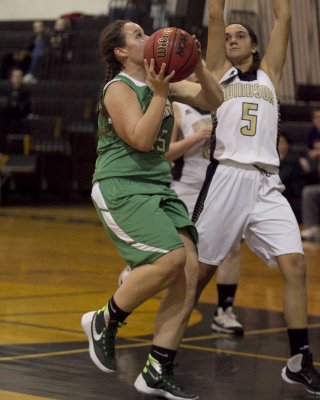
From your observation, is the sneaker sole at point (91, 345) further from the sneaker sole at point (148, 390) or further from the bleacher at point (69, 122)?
the bleacher at point (69, 122)

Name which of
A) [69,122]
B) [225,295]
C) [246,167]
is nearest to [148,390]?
[246,167]

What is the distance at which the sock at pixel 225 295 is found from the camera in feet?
24.3

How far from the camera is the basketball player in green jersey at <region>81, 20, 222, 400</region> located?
16.7 ft

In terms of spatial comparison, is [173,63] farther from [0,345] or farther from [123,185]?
[0,345]

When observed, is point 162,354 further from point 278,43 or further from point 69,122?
point 69,122

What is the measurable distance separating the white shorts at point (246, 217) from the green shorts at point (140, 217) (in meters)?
0.64

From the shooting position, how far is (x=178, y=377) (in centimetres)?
575

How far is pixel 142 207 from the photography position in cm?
516

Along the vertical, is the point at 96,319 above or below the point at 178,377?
above

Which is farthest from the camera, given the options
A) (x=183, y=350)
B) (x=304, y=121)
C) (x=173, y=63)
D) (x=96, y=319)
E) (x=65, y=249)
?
(x=304, y=121)

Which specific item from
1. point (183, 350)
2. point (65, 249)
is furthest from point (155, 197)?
point (65, 249)

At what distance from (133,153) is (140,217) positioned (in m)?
0.31

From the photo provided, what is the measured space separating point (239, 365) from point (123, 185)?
1.51m

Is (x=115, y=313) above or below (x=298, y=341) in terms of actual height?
above
